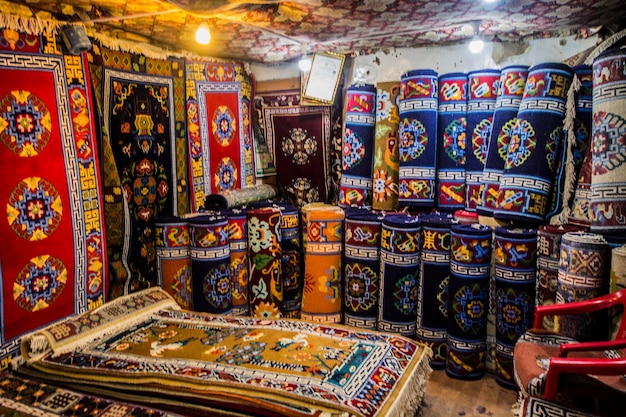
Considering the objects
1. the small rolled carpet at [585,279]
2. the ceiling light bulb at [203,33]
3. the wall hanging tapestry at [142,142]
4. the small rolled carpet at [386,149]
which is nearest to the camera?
the small rolled carpet at [585,279]

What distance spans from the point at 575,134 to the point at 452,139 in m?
0.81

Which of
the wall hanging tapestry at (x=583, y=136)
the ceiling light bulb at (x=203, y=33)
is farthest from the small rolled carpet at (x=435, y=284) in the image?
the ceiling light bulb at (x=203, y=33)

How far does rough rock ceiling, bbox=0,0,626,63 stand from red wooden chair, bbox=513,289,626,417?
1.62m

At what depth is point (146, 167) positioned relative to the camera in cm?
336

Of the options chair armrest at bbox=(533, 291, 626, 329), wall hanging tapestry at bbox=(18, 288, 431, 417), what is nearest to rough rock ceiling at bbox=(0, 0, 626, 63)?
chair armrest at bbox=(533, 291, 626, 329)

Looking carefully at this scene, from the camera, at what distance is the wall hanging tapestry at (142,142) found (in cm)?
314

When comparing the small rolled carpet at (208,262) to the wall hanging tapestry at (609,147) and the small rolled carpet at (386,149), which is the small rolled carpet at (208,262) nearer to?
the small rolled carpet at (386,149)

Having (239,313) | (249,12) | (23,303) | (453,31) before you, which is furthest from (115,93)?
(453,31)

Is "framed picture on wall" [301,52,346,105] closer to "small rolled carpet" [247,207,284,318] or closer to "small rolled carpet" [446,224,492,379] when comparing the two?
"small rolled carpet" [247,207,284,318]

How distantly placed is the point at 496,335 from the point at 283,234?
1636 mm

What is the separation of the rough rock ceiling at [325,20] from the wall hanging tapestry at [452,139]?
36cm

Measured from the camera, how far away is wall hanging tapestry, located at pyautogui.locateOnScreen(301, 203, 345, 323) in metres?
3.42

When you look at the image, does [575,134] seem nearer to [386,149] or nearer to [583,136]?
[583,136]

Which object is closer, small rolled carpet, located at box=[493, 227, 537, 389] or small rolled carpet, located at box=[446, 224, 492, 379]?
small rolled carpet, located at box=[493, 227, 537, 389]
